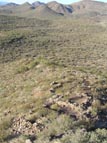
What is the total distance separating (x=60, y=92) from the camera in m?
14.8

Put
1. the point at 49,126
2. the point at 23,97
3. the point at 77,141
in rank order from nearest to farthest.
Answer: the point at 77,141 < the point at 49,126 < the point at 23,97

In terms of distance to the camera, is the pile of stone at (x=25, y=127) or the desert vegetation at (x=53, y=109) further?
the pile of stone at (x=25, y=127)

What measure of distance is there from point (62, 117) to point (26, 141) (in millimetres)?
1635

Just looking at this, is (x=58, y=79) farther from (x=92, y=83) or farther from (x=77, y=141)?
(x=77, y=141)

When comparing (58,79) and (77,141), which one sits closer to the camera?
(77,141)

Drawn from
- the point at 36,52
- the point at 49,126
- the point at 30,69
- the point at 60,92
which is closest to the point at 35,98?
the point at 60,92

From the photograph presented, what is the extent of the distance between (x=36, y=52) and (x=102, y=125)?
33.2 meters

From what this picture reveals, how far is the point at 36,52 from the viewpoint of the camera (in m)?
44.1

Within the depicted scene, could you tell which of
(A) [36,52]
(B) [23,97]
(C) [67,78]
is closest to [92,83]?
(C) [67,78]

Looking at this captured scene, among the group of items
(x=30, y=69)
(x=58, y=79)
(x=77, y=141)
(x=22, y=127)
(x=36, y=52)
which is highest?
(x=77, y=141)

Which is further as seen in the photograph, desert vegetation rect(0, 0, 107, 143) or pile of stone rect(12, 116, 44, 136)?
pile of stone rect(12, 116, 44, 136)

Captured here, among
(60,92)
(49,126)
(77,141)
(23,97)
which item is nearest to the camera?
(77,141)

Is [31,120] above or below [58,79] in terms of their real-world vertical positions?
above

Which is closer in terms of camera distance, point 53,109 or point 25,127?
point 25,127
